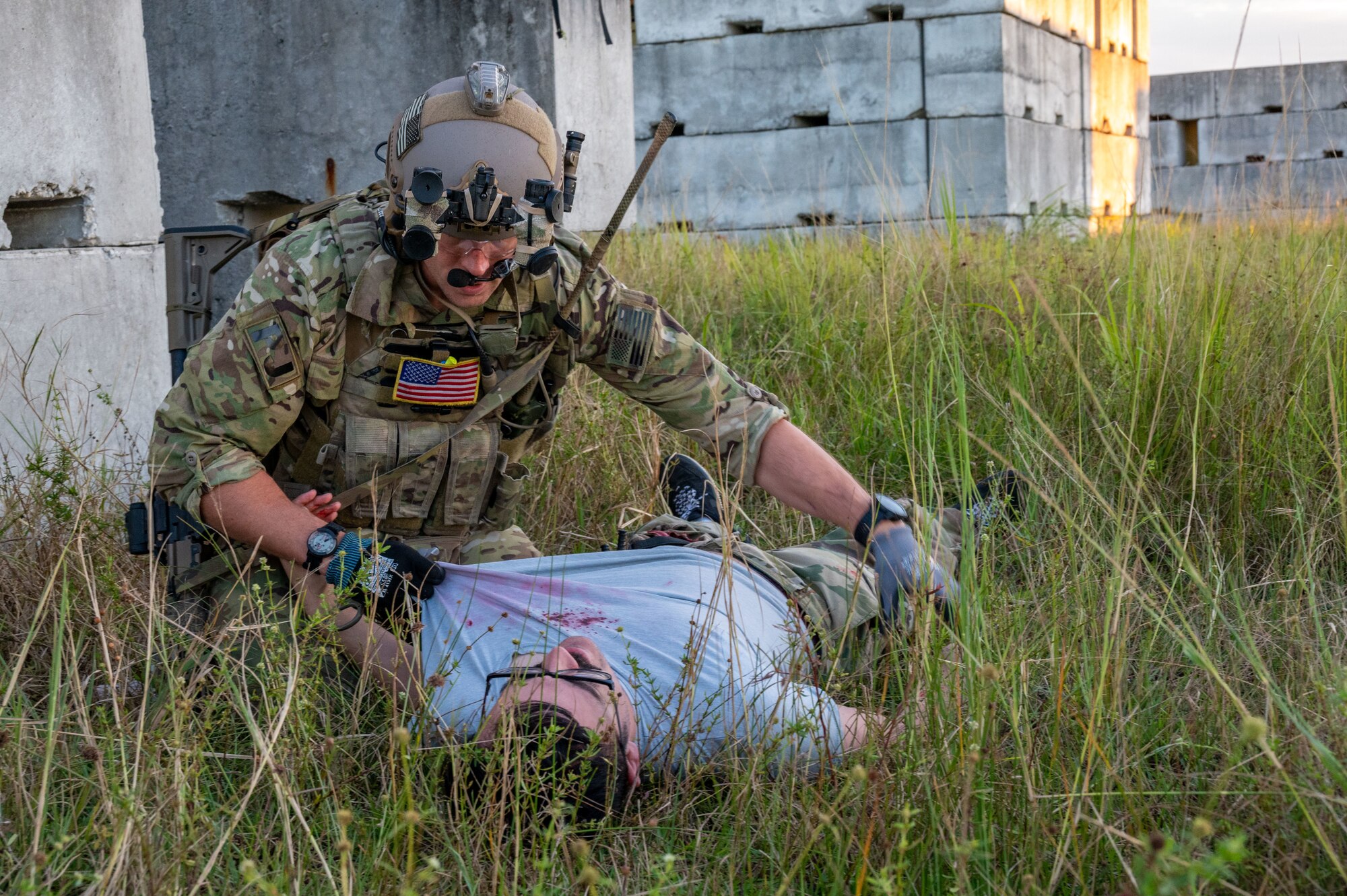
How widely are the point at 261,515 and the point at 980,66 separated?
8.04m

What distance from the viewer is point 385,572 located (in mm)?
2162

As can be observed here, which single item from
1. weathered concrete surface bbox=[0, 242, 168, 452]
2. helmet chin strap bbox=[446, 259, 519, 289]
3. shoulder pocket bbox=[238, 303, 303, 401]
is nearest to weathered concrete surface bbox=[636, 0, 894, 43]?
weathered concrete surface bbox=[0, 242, 168, 452]

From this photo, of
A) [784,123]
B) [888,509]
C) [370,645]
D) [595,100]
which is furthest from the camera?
[784,123]

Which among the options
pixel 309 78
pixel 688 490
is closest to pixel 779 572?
pixel 688 490

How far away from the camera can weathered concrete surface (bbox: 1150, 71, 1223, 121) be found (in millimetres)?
14633

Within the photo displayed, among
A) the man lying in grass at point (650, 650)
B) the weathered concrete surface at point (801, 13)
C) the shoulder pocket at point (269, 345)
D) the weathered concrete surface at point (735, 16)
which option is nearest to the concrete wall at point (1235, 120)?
the weathered concrete surface at point (801, 13)

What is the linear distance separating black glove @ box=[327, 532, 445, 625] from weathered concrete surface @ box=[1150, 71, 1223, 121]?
14.4 m

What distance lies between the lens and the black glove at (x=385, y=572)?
2123 mm

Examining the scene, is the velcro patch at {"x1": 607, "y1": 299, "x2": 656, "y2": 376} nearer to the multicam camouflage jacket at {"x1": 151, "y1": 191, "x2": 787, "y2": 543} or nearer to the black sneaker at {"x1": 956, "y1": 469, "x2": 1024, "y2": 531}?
the multicam camouflage jacket at {"x1": 151, "y1": 191, "x2": 787, "y2": 543}

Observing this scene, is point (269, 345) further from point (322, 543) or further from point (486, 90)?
point (486, 90)

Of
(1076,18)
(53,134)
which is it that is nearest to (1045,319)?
(53,134)

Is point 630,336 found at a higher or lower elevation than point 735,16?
lower

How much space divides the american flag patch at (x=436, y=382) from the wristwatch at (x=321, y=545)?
35cm

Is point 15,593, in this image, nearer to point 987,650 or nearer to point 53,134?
point 53,134
